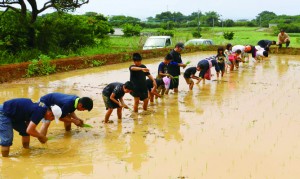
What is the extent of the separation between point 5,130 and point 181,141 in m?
2.81

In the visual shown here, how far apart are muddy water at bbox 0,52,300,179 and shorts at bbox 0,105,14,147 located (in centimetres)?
26

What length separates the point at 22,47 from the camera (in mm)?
19781

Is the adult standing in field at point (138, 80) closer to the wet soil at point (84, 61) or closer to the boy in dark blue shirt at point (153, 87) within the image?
the boy in dark blue shirt at point (153, 87)

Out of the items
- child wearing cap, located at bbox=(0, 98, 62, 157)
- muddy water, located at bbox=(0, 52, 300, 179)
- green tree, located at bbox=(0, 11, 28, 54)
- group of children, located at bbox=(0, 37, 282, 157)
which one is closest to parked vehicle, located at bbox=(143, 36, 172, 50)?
green tree, located at bbox=(0, 11, 28, 54)

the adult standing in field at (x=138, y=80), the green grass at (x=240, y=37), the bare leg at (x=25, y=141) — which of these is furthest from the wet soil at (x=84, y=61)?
the bare leg at (x=25, y=141)

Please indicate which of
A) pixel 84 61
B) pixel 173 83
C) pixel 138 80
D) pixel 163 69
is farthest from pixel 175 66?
pixel 84 61

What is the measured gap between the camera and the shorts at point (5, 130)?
6125 millimetres

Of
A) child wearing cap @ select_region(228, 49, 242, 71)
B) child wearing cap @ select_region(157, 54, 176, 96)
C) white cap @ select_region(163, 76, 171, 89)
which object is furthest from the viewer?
child wearing cap @ select_region(228, 49, 242, 71)

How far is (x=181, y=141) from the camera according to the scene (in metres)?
7.01

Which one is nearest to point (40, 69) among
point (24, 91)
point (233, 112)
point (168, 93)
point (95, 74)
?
point (95, 74)

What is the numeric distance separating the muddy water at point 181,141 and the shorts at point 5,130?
10.3 inches

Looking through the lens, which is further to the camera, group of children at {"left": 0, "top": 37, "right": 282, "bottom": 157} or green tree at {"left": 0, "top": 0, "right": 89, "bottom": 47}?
green tree at {"left": 0, "top": 0, "right": 89, "bottom": 47}

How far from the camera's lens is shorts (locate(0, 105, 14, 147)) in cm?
613

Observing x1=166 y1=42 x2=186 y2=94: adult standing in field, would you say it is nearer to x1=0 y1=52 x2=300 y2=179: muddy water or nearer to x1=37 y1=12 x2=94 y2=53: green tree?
x1=0 y1=52 x2=300 y2=179: muddy water
